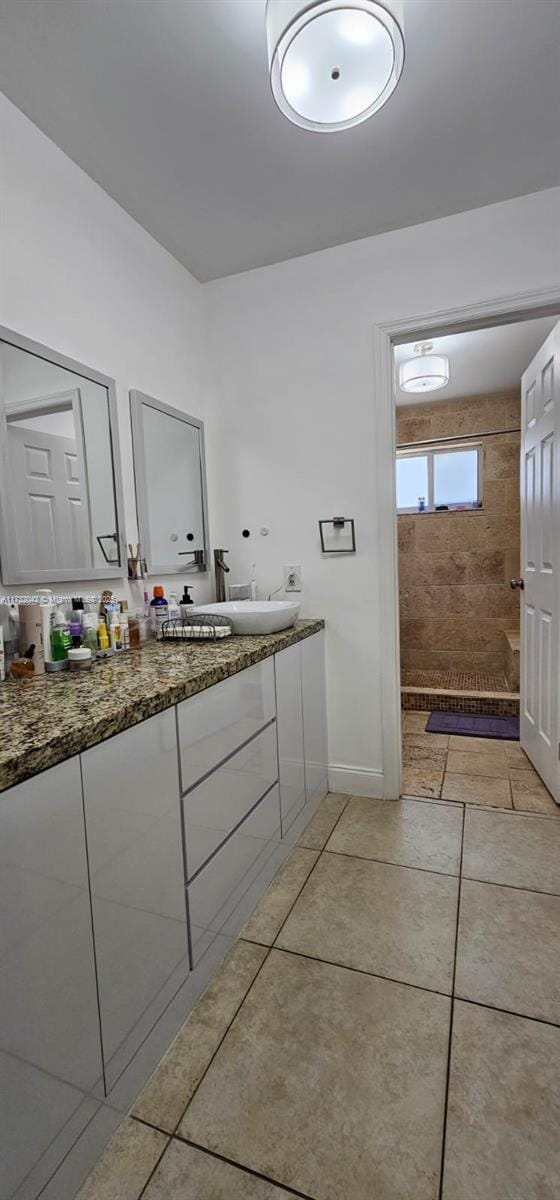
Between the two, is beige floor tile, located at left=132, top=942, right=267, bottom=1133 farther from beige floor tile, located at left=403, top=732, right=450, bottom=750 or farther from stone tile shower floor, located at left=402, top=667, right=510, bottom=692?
stone tile shower floor, located at left=402, top=667, right=510, bottom=692

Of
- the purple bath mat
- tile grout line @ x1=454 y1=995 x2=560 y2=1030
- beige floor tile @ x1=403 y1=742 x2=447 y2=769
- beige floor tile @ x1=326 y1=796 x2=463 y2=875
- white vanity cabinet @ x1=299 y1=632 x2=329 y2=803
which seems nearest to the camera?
tile grout line @ x1=454 y1=995 x2=560 y2=1030

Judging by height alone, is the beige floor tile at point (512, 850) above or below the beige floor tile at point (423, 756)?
above

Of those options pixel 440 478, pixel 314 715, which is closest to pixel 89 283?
pixel 314 715

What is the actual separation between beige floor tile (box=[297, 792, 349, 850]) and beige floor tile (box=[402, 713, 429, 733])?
3.25 ft

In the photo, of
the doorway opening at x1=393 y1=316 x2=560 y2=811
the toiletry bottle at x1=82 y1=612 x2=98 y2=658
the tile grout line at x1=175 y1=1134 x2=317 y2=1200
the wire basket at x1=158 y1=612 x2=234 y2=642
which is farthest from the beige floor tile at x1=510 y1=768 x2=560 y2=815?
the toiletry bottle at x1=82 y1=612 x2=98 y2=658

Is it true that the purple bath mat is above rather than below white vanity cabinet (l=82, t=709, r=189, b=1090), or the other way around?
below

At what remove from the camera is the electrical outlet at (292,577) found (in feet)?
7.64

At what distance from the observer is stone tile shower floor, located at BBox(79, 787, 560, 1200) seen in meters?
0.91

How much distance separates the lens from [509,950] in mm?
1394

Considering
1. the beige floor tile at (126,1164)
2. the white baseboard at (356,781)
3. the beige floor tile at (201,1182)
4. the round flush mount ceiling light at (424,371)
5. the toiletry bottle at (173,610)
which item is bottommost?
the beige floor tile at (201,1182)

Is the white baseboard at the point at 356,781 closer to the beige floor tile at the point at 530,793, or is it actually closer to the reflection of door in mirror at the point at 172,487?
the beige floor tile at the point at 530,793

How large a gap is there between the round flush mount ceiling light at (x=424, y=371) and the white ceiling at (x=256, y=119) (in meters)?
1.02

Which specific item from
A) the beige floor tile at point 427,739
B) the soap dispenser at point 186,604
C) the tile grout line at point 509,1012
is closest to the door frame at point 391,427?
the beige floor tile at point 427,739

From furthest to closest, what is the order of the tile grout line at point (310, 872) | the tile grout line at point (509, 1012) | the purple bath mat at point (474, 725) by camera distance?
1. the purple bath mat at point (474, 725)
2. the tile grout line at point (310, 872)
3. the tile grout line at point (509, 1012)
